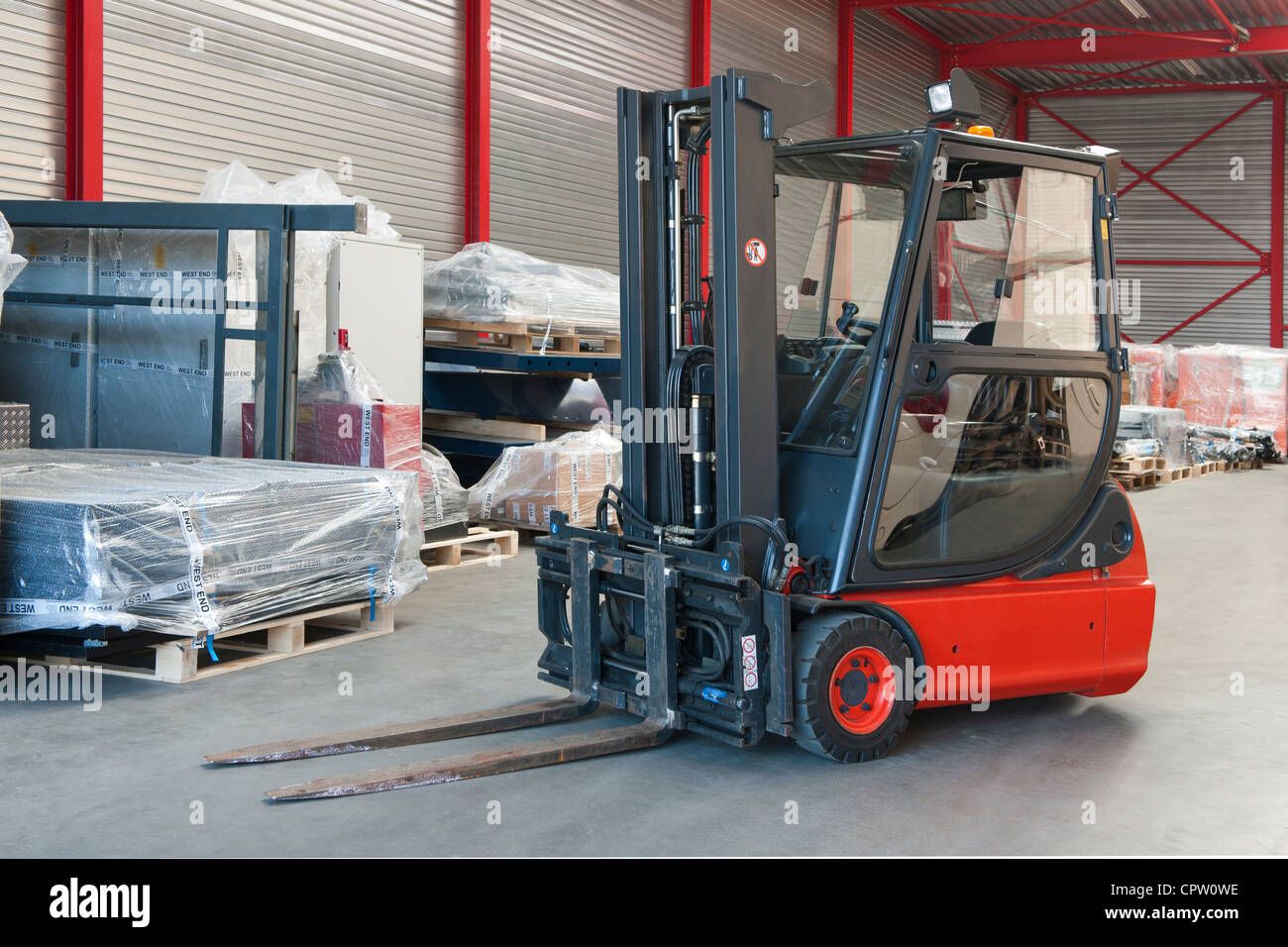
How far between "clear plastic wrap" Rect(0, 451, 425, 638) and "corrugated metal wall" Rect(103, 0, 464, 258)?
9.01 ft

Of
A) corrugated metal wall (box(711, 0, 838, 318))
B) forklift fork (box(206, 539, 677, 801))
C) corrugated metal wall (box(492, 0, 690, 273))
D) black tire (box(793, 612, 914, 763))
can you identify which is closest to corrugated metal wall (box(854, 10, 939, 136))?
corrugated metal wall (box(711, 0, 838, 318))

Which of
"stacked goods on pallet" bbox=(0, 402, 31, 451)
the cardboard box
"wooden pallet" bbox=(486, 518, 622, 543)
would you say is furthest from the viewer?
"wooden pallet" bbox=(486, 518, 622, 543)

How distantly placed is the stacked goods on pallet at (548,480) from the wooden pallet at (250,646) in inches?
90.1

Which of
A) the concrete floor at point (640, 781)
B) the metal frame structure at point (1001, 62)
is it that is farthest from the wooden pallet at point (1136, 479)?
the concrete floor at point (640, 781)

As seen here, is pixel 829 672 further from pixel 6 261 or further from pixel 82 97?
pixel 82 97

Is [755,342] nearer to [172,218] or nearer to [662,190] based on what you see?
[662,190]

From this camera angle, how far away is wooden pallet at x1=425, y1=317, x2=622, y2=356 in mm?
8664

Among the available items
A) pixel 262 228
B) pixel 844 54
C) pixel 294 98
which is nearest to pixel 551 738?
pixel 262 228

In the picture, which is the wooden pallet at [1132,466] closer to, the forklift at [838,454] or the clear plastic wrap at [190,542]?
the forklift at [838,454]

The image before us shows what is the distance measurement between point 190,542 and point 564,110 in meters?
7.59

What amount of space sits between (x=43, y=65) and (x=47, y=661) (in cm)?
388

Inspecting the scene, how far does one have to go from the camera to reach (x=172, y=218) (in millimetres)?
6457

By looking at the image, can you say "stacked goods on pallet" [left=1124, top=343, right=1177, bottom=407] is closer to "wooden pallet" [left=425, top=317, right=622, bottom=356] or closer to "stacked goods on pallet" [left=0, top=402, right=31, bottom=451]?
"wooden pallet" [left=425, top=317, right=622, bottom=356]

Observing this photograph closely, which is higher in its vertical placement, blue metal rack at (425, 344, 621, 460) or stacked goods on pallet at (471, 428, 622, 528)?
blue metal rack at (425, 344, 621, 460)
